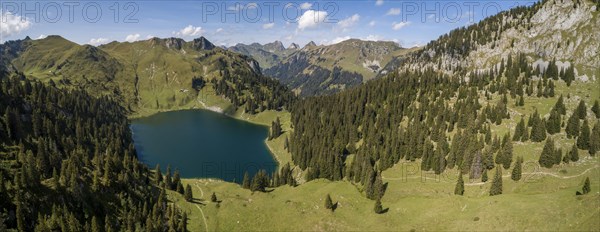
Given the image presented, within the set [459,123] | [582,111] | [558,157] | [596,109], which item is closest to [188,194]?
[459,123]

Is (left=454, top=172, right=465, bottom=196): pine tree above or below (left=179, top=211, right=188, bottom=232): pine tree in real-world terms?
above

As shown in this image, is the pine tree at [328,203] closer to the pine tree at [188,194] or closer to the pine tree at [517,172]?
the pine tree at [188,194]

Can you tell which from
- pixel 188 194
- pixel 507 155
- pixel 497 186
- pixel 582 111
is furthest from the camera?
pixel 582 111

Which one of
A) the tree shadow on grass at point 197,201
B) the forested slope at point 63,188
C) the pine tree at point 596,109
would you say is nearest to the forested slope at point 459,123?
the pine tree at point 596,109

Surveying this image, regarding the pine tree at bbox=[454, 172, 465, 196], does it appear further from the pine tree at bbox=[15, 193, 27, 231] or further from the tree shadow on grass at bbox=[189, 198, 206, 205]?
the pine tree at bbox=[15, 193, 27, 231]

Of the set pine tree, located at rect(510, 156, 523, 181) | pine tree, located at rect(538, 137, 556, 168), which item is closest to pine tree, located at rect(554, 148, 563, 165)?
pine tree, located at rect(538, 137, 556, 168)

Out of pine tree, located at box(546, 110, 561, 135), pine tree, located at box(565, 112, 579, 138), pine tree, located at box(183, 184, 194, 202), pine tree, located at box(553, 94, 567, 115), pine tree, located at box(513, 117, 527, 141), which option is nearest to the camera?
pine tree, located at box(183, 184, 194, 202)

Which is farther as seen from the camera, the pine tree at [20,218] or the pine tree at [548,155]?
the pine tree at [548,155]

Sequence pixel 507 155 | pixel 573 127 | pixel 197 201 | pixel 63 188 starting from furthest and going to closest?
pixel 573 127 < pixel 197 201 < pixel 507 155 < pixel 63 188

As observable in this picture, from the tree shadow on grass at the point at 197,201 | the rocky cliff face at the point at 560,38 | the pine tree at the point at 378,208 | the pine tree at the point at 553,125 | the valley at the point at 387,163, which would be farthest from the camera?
the rocky cliff face at the point at 560,38

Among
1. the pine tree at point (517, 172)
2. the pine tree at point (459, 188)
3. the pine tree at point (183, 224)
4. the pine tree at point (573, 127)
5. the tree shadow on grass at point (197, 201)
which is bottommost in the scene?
the pine tree at point (183, 224)

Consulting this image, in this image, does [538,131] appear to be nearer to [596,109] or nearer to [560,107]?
[560,107]
